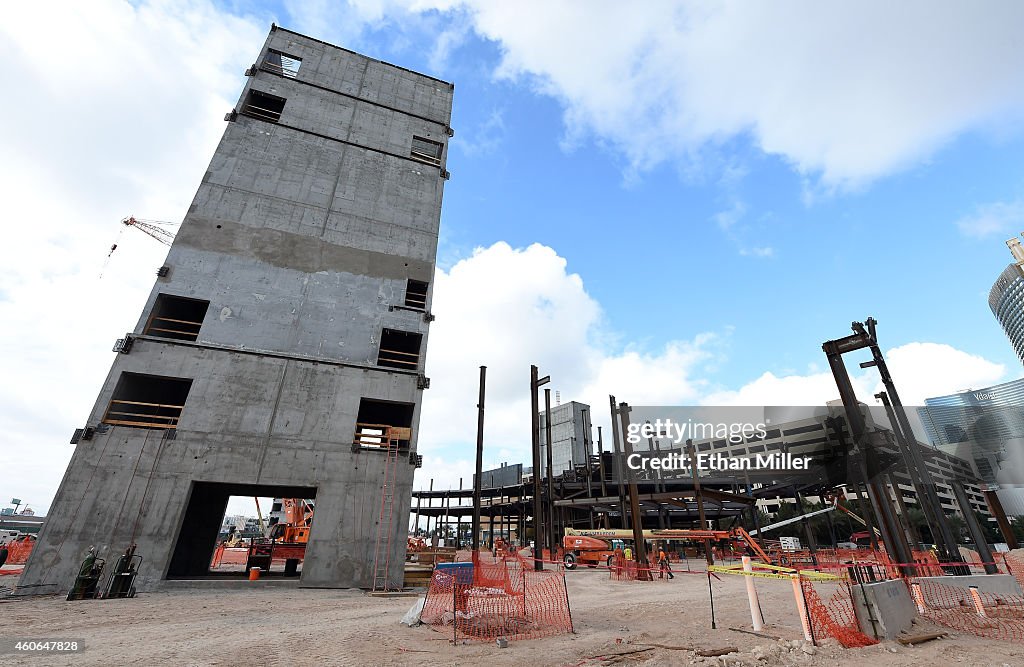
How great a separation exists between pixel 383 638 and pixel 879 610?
8548 millimetres

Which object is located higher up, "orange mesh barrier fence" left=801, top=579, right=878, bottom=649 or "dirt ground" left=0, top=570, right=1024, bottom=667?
"orange mesh barrier fence" left=801, top=579, right=878, bottom=649

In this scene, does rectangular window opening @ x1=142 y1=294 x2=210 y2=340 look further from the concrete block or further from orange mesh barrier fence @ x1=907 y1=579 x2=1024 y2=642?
the concrete block

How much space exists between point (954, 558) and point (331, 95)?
3284 centimetres

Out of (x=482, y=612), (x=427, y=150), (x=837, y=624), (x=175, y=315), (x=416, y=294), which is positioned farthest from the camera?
(x=427, y=150)

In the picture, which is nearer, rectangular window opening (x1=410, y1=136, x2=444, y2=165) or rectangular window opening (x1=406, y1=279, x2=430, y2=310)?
rectangular window opening (x1=406, y1=279, x2=430, y2=310)

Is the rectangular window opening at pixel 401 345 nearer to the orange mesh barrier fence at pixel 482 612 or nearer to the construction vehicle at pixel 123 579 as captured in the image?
the construction vehicle at pixel 123 579

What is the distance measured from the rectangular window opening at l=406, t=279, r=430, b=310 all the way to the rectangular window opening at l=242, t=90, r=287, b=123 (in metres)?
11.7

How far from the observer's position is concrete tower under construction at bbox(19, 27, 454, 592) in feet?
48.3

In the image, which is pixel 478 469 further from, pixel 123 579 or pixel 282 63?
pixel 282 63

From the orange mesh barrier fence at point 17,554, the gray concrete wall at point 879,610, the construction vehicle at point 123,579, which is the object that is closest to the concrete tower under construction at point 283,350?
the construction vehicle at point 123,579

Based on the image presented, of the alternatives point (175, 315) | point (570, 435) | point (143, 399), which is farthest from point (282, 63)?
point (570, 435)

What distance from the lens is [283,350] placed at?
59.9 feet

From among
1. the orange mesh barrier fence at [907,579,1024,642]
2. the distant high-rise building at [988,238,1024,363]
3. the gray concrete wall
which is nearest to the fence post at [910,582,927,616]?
the orange mesh barrier fence at [907,579,1024,642]

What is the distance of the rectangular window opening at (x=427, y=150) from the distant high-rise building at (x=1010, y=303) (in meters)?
143
